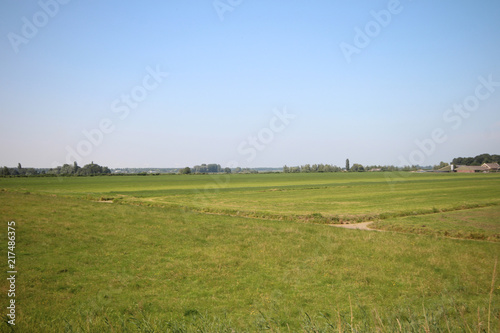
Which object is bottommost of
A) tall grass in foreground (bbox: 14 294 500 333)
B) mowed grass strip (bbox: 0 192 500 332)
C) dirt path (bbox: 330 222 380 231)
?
dirt path (bbox: 330 222 380 231)

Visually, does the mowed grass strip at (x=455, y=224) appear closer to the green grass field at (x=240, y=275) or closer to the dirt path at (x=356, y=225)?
the green grass field at (x=240, y=275)

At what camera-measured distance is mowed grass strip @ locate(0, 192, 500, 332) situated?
1172 centimetres

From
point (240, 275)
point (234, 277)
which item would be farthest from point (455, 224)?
point (234, 277)

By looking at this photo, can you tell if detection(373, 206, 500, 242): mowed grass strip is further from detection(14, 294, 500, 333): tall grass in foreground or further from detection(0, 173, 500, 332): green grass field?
detection(14, 294, 500, 333): tall grass in foreground

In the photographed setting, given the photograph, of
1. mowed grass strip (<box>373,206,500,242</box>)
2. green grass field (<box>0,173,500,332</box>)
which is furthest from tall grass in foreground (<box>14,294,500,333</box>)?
mowed grass strip (<box>373,206,500,242</box>)

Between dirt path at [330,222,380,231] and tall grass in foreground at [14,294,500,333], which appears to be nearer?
tall grass in foreground at [14,294,500,333]

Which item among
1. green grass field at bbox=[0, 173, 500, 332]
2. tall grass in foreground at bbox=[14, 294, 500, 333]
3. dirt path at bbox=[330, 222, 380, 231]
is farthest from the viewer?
dirt path at bbox=[330, 222, 380, 231]

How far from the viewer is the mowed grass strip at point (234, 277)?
461 inches

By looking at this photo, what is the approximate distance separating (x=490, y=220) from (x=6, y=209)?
50944 mm

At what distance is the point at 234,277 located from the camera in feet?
55.5

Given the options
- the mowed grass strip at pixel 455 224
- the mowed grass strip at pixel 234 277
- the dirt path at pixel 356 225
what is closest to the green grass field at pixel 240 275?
the mowed grass strip at pixel 234 277

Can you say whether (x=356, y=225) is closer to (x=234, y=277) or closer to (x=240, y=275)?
(x=240, y=275)

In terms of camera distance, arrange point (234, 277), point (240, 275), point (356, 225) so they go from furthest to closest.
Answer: point (356, 225)
point (240, 275)
point (234, 277)

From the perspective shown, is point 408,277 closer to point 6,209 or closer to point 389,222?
point 389,222
